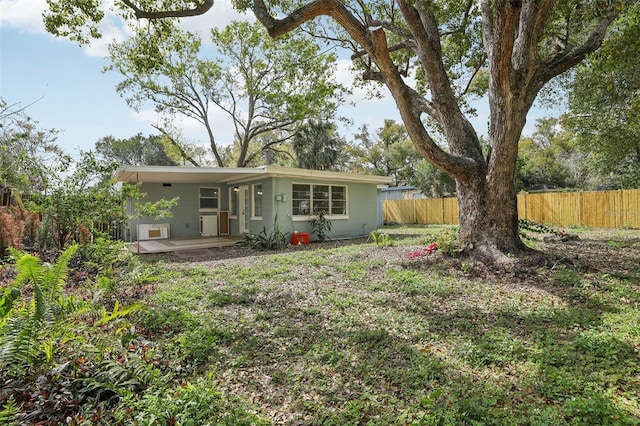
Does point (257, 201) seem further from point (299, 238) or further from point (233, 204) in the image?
point (233, 204)

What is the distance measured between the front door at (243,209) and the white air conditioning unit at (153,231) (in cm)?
274

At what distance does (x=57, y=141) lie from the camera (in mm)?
16656

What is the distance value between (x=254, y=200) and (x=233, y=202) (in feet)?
6.83

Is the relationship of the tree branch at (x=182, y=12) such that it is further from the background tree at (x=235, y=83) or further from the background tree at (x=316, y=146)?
the background tree at (x=316, y=146)

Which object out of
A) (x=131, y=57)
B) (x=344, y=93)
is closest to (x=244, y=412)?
(x=131, y=57)

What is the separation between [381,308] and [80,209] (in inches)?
234

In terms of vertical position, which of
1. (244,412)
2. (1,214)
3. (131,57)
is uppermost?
(131,57)

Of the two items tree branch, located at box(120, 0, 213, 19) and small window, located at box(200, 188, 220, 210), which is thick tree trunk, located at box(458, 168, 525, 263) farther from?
small window, located at box(200, 188, 220, 210)

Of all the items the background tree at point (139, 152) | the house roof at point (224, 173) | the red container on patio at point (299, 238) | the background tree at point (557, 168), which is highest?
the background tree at point (139, 152)

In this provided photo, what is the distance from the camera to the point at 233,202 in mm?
13156

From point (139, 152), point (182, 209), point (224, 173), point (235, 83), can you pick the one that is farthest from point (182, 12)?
point (139, 152)

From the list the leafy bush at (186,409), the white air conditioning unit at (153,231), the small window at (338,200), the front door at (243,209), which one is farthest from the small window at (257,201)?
the leafy bush at (186,409)

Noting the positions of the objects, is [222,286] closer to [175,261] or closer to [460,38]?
[175,261]

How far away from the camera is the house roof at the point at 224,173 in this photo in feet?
28.8
